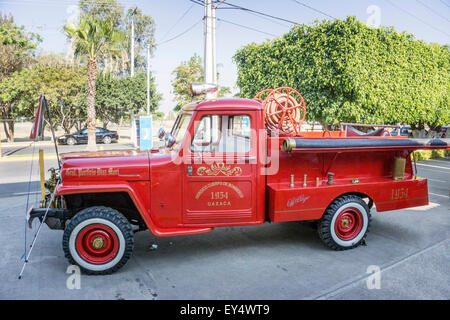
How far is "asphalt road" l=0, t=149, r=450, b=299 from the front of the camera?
362 cm

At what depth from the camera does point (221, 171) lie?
4266mm

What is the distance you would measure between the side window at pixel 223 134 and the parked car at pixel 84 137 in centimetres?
2165

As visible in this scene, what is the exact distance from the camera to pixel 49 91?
2459 cm

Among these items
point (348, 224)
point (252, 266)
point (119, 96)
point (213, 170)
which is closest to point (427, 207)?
point (348, 224)

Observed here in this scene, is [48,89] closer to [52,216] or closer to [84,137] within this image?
[84,137]

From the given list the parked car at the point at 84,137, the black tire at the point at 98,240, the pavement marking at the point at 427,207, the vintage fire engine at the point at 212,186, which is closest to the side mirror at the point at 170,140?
the vintage fire engine at the point at 212,186

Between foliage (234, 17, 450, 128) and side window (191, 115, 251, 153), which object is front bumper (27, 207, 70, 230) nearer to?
side window (191, 115, 251, 153)

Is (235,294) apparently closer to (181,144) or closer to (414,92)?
(181,144)

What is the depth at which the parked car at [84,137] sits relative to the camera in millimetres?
23141

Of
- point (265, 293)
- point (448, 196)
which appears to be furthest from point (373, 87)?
point (265, 293)

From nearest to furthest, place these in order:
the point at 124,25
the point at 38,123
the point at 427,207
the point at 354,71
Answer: the point at 38,123, the point at 427,207, the point at 354,71, the point at 124,25

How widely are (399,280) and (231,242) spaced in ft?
7.79

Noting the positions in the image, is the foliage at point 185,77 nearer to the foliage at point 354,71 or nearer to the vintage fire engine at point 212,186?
the foliage at point 354,71

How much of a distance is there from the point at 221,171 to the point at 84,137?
2199 cm
